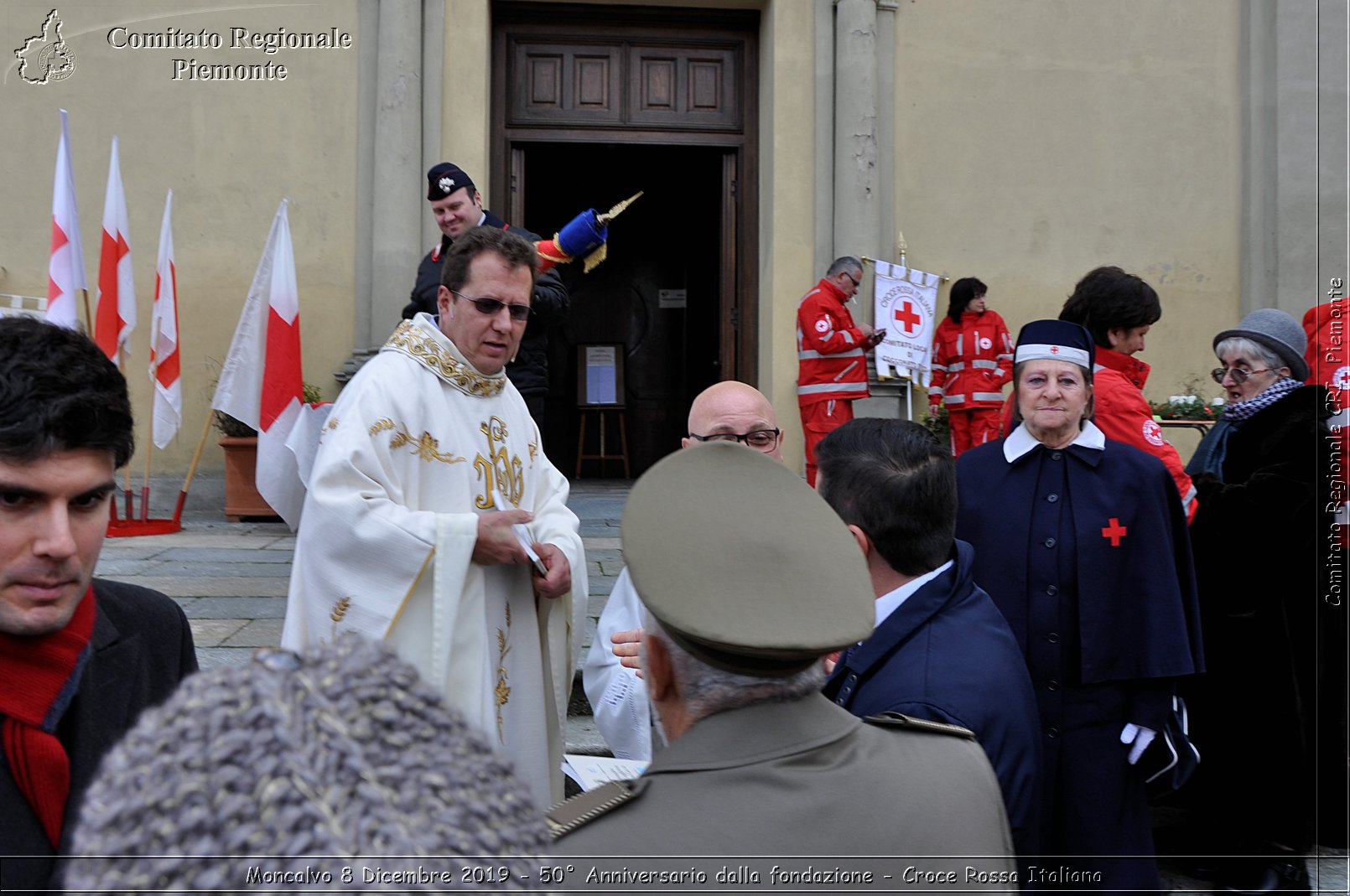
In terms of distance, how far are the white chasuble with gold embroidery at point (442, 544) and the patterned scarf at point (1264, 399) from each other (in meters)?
2.44

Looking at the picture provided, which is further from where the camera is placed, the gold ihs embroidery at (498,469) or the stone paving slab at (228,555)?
the stone paving slab at (228,555)

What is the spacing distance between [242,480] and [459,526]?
20.2ft

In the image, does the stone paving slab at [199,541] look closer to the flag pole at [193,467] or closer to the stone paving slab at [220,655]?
the flag pole at [193,467]

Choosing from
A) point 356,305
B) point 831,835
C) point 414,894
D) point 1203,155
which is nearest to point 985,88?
point 1203,155

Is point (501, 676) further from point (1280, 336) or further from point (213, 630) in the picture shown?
point (1280, 336)

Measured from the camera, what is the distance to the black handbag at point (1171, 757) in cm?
313

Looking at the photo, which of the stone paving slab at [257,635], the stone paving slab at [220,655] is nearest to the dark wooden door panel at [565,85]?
the stone paving slab at [257,635]

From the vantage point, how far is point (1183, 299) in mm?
9922

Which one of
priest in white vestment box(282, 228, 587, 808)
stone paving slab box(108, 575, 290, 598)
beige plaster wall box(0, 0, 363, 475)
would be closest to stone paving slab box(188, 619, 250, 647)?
stone paving slab box(108, 575, 290, 598)

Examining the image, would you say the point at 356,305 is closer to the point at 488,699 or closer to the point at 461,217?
the point at 461,217

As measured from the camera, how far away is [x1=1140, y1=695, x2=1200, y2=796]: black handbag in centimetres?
313

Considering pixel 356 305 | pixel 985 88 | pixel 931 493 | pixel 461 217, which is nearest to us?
pixel 931 493

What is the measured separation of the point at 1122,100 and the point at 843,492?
8.83 m

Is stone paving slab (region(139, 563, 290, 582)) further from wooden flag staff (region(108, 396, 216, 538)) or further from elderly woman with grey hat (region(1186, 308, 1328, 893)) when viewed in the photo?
elderly woman with grey hat (region(1186, 308, 1328, 893))
